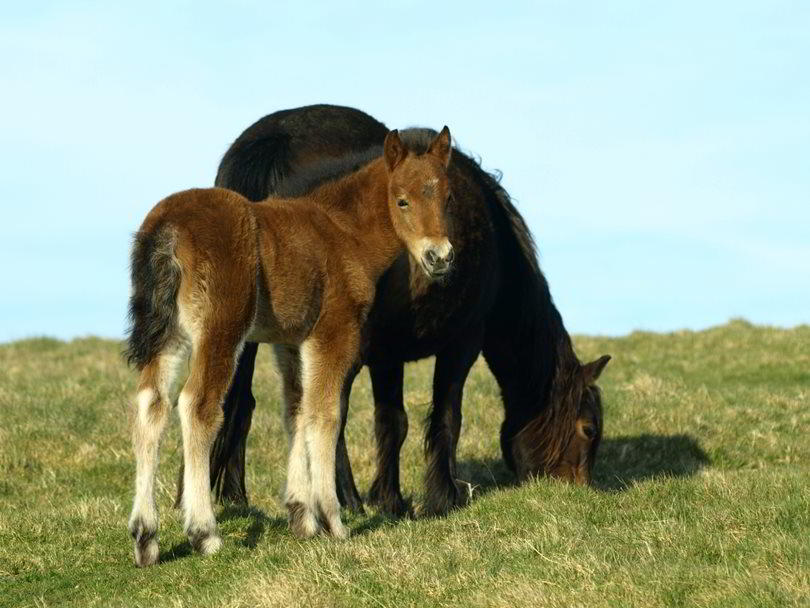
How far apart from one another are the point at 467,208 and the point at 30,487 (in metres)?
4.09

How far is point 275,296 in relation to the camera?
243 inches

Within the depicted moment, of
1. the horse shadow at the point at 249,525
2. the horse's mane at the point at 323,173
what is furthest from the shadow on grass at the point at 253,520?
the horse's mane at the point at 323,173

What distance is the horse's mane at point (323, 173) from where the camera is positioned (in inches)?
291

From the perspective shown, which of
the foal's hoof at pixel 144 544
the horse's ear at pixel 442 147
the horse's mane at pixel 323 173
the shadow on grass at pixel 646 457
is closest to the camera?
the foal's hoof at pixel 144 544

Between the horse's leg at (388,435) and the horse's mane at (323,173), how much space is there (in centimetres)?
149

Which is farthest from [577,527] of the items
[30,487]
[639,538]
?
[30,487]

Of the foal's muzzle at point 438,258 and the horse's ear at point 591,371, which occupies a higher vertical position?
the foal's muzzle at point 438,258

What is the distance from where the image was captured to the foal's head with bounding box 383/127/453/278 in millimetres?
6406

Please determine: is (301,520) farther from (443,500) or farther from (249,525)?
(443,500)

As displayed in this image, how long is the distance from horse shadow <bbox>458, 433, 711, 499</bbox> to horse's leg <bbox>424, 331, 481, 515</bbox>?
3.51 ft

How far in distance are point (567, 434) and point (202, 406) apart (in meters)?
3.79

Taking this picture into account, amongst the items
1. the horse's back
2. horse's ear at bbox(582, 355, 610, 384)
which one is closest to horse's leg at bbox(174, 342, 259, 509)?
the horse's back

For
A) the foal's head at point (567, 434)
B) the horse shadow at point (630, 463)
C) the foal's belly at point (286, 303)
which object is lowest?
the horse shadow at point (630, 463)

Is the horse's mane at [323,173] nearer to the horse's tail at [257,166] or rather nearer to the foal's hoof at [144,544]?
the horse's tail at [257,166]
